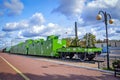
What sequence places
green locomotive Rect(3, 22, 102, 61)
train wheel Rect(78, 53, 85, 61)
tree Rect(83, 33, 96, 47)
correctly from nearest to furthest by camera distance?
1. green locomotive Rect(3, 22, 102, 61)
2. train wheel Rect(78, 53, 85, 61)
3. tree Rect(83, 33, 96, 47)

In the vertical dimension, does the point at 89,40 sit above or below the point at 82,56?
above

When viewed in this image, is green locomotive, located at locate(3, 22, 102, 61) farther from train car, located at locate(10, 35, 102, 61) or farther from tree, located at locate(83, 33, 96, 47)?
tree, located at locate(83, 33, 96, 47)

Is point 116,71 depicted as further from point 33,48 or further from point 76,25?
point 33,48

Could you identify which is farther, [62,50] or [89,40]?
[89,40]

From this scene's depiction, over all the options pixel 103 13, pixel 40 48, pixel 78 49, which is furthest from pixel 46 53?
pixel 103 13

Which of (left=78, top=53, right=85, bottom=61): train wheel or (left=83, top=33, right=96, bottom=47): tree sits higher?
(left=83, top=33, right=96, bottom=47): tree

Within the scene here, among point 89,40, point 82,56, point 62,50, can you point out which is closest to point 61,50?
point 62,50

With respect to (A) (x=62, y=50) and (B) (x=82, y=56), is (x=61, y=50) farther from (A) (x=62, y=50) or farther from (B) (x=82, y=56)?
(B) (x=82, y=56)

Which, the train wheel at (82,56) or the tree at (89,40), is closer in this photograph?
the train wheel at (82,56)

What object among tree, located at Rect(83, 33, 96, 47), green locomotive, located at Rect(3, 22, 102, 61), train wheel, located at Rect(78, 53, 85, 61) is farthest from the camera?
tree, located at Rect(83, 33, 96, 47)

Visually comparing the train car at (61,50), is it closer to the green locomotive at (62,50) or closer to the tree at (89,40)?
the green locomotive at (62,50)

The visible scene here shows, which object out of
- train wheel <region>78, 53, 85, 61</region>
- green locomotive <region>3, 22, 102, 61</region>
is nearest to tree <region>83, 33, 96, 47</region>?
green locomotive <region>3, 22, 102, 61</region>

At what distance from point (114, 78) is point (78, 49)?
45.6 ft

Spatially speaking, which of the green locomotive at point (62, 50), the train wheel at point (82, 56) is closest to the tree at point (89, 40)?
the green locomotive at point (62, 50)
